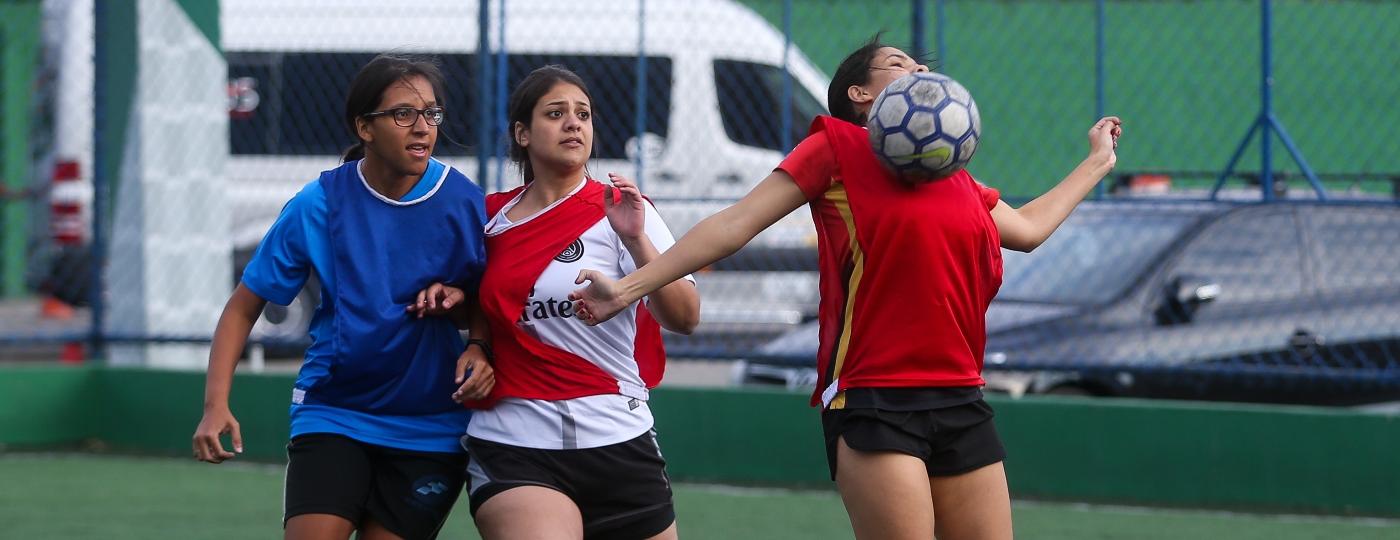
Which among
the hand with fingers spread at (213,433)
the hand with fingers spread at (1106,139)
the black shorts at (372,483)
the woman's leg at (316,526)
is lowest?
the woman's leg at (316,526)

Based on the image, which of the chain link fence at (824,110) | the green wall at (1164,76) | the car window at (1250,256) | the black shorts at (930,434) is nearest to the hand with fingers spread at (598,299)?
the black shorts at (930,434)

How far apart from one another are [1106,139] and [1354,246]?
14.3ft

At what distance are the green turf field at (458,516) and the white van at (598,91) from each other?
1.65 metres

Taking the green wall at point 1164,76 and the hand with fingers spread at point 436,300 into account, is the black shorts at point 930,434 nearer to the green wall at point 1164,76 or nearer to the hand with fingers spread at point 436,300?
the hand with fingers spread at point 436,300

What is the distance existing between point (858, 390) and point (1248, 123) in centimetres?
541

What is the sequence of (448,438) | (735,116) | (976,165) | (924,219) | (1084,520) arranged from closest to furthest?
1. (924,219)
2. (448,438)
3. (1084,520)
4. (976,165)
5. (735,116)

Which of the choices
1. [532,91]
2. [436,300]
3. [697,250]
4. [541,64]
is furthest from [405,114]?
[541,64]

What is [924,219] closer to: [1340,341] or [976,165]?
[1340,341]

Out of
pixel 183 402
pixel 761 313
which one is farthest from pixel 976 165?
pixel 183 402

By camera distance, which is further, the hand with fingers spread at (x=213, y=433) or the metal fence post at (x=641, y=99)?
the metal fence post at (x=641, y=99)

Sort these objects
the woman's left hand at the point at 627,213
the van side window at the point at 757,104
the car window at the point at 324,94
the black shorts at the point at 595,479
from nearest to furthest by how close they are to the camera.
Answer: the woman's left hand at the point at 627,213
the black shorts at the point at 595,479
the van side window at the point at 757,104
the car window at the point at 324,94

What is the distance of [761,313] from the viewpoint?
934cm

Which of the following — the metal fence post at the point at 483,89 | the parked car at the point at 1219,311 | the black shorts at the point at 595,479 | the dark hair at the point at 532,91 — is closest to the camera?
the black shorts at the point at 595,479

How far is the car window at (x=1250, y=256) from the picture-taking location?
787 centimetres
